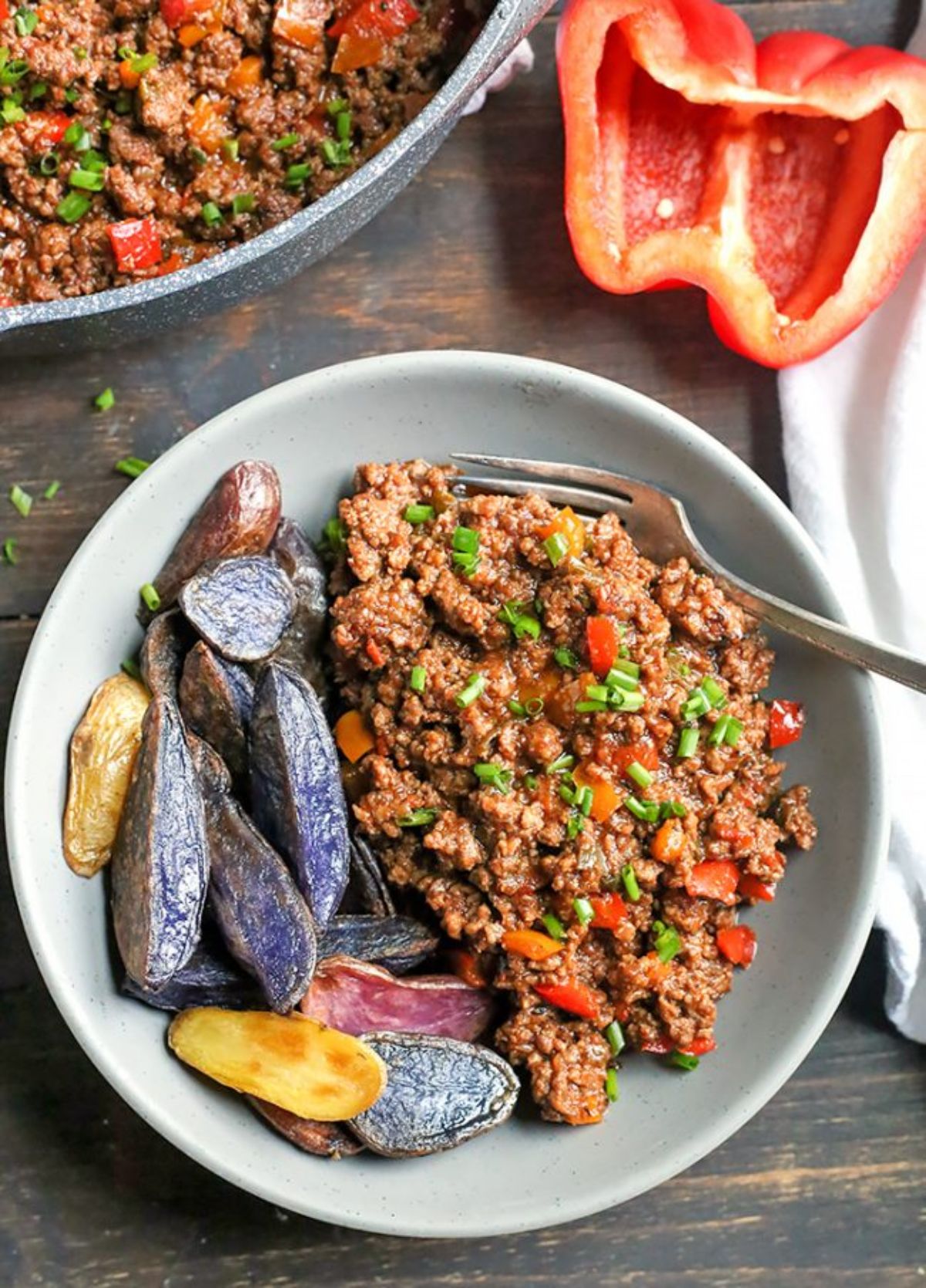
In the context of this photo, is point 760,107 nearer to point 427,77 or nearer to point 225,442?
point 427,77

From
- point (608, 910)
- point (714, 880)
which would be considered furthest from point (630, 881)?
point (714, 880)

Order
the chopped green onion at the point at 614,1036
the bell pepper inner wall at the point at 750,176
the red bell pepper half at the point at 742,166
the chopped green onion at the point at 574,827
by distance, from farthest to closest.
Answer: the bell pepper inner wall at the point at 750,176
the red bell pepper half at the point at 742,166
the chopped green onion at the point at 614,1036
the chopped green onion at the point at 574,827

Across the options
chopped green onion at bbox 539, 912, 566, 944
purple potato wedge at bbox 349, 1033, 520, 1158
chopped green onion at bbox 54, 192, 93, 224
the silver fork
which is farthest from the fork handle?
chopped green onion at bbox 54, 192, 93, 224

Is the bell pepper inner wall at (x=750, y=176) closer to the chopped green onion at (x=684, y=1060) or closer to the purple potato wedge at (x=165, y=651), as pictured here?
the purple potato wedge at (x=165, y=651)

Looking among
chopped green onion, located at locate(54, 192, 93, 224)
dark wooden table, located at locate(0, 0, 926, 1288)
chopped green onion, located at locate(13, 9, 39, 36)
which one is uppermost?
chopped green onion, located at locate(13, 9, 39, 36)

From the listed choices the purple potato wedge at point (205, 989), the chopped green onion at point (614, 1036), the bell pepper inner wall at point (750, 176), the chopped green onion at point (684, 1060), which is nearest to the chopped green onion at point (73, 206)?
the bell pepper inner wall at point (750, 176)

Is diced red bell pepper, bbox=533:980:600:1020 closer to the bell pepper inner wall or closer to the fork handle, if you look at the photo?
the fork handle
